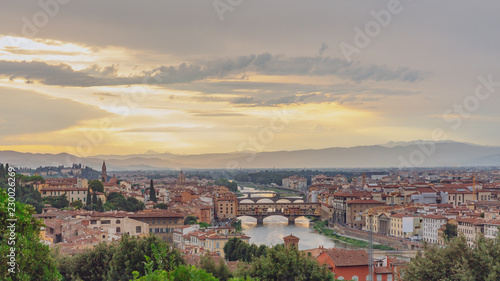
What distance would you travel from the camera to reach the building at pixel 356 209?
34375 mm

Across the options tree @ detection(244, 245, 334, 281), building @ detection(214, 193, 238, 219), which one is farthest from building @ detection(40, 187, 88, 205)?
tree @ detection(244, 245, 334, 281)

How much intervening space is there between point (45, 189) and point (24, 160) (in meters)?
34.7

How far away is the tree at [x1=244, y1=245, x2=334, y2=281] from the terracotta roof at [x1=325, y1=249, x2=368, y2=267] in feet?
11.5

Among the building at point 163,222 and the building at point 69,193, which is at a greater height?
the building at point 69,193

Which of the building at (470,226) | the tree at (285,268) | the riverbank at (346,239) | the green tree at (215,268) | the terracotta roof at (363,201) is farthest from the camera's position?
the terracotta roof at (363,201)

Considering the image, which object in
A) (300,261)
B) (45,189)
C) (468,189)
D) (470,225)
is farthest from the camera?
(468,189)

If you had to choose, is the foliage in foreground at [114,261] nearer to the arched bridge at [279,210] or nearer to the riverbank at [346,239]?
the riverbank at [346,239]

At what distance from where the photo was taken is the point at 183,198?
38.6 meters

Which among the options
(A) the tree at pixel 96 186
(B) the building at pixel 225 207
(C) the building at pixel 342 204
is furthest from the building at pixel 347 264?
(B) the building at pixel 225 207

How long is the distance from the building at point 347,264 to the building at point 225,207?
25.2 metres

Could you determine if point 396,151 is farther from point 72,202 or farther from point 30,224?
point 30,224

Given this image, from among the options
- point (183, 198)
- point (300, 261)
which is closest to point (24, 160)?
point (183, 198)

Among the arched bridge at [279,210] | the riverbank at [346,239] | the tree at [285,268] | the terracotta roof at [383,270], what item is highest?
the tree at [285,268]

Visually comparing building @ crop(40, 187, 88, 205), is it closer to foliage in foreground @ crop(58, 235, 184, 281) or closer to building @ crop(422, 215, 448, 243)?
building @ crop(422, 215, 448, 243)
